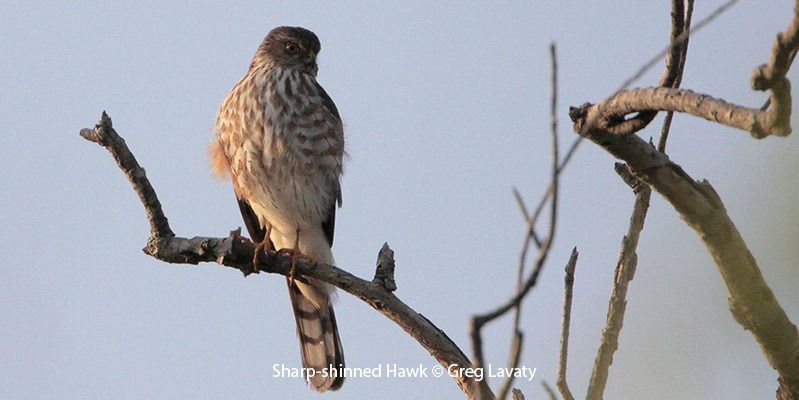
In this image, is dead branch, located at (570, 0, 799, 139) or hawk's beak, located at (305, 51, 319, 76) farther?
hawk's beak, located at (305, 51, 319, 76)

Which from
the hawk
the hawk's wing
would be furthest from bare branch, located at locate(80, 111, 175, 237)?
the hawk's wing

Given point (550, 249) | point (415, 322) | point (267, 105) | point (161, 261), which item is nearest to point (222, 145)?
point (267, 105)

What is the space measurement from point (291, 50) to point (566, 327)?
4.06m

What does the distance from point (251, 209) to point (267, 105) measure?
1.97ft

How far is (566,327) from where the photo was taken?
2600 mm

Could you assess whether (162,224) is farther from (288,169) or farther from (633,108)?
(633,108)

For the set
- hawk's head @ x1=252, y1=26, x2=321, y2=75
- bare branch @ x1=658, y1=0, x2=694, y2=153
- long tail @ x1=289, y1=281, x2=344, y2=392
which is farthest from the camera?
hawk's head @ x1=252, y1=26, x2=321, y2=75

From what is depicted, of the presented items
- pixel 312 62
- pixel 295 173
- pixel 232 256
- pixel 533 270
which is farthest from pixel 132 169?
pixel 312 62

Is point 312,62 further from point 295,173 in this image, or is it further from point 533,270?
point 533,270

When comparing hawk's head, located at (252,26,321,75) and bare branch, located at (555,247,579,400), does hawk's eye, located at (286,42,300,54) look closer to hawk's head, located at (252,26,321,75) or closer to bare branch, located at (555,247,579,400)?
hawk's head, located at (252,26,321,75)

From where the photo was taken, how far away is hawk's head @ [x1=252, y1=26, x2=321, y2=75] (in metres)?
6.21

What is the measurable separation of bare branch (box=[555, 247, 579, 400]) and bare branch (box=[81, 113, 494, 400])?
0.84m

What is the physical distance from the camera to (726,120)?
2.23 m

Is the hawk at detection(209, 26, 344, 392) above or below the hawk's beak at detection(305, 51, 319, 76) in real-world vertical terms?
below
